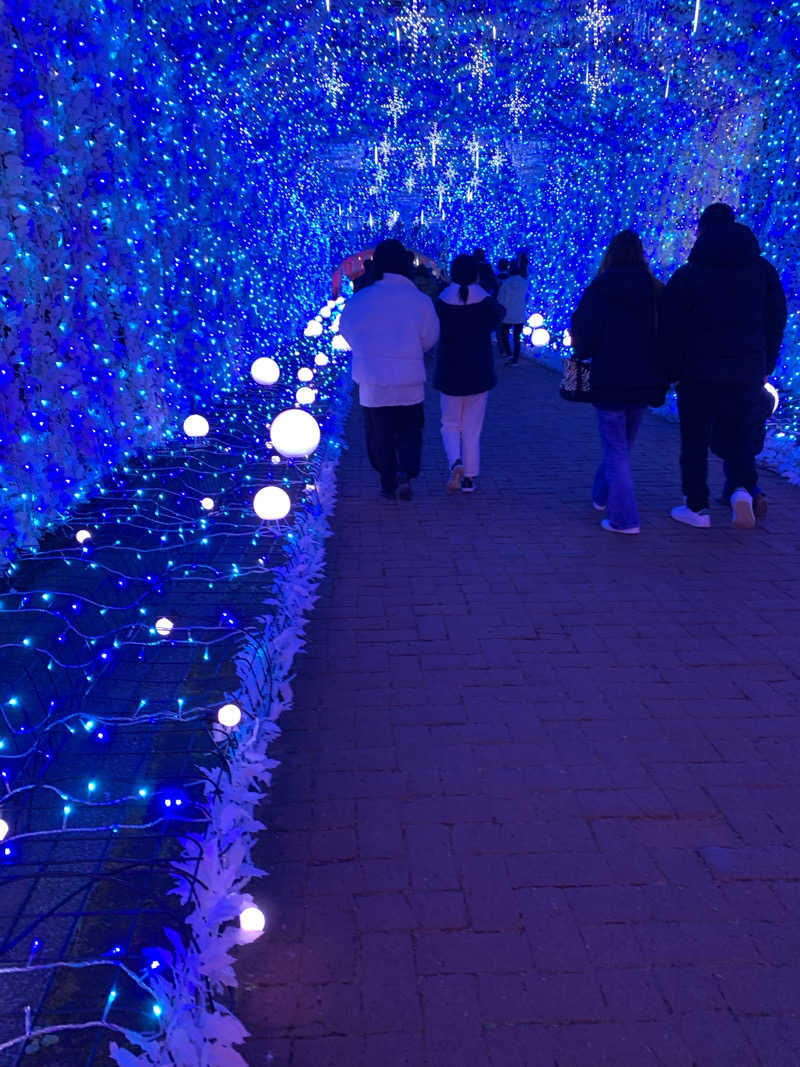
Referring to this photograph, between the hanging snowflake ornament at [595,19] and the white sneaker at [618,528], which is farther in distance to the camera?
the hanging snowflake ornament at [595,19]

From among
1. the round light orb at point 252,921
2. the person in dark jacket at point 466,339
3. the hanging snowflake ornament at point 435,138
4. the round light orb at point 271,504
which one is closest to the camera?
the round light orb at point 252,921

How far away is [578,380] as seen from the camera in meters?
5.66

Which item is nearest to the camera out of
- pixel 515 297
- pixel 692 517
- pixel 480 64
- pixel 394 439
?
pixel 692 517

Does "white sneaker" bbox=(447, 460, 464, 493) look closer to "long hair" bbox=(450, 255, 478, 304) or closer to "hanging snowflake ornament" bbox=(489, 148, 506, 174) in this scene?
"long hair" bbox=(450, 255, 478, 304)

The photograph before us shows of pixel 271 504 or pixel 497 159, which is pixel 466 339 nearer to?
pixel 271 504

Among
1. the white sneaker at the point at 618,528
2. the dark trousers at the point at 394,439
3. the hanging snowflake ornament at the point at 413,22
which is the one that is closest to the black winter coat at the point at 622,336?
the white sneaker at the point at 618,528

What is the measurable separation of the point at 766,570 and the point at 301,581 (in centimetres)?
297

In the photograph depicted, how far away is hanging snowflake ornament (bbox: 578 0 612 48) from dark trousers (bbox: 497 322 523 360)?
16.2ft

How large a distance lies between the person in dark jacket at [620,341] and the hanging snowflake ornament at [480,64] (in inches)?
328

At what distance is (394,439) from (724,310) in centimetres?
274

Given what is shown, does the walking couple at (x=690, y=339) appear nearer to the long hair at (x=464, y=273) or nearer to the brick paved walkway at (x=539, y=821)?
the brick paved walkway at (x=539, y=821)

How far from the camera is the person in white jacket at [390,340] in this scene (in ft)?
19.9

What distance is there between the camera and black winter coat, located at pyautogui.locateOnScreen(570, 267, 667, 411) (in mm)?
5336

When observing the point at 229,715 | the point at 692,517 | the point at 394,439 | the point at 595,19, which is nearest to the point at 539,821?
the point at 229,715
